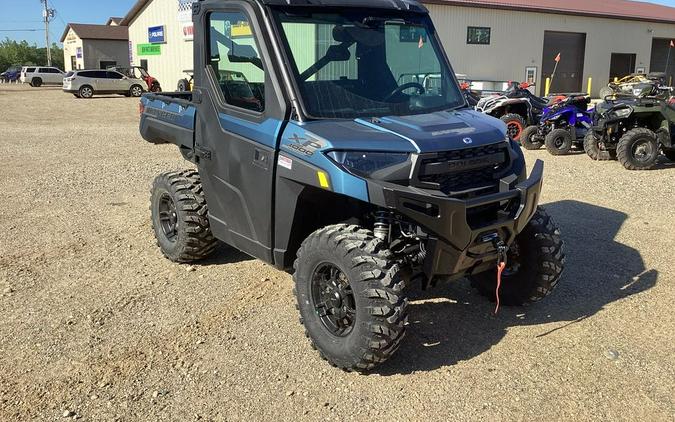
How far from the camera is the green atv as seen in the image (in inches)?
428

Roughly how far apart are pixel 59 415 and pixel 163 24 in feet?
122

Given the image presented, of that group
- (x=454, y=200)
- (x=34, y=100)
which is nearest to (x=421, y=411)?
(x=454, y=200)

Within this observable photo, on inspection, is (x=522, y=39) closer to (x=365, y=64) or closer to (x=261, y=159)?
(x=365, y=64)

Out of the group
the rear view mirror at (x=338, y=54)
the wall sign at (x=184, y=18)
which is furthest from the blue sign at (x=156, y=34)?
the rear view mirror at (x=338, y=54)

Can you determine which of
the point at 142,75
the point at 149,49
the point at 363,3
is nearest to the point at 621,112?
the point at 363,3

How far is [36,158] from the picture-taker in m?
12.5

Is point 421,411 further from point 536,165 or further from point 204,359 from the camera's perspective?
point 536,165

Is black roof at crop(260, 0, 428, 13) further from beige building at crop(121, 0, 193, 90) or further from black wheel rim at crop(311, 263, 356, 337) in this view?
beige building at crop(121, 0, 193, 90)

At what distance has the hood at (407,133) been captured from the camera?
384cm

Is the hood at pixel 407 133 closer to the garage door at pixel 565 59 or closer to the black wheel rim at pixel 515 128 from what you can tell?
the black wheel rim at pixel 515 128

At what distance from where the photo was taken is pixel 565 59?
3266 cm

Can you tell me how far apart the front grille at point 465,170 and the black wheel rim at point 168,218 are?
9.54 ft

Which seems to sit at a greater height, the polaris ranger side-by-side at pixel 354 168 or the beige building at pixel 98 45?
the beige building at pixel 98 45

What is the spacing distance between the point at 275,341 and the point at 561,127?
10.4 metres
